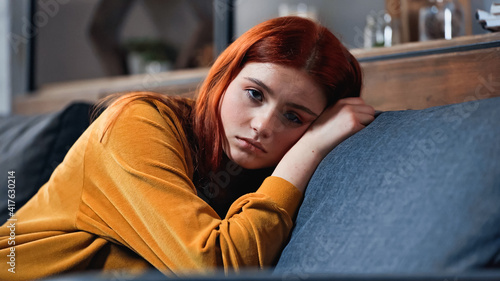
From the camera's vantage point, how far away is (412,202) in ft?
2.47

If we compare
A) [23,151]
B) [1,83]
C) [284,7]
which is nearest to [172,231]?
[23,151]

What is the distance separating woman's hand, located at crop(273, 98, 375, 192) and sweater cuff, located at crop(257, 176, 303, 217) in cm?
2

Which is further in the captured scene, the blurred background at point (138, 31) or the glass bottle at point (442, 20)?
the blurred background at point (138, 31)

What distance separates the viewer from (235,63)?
1143 millimetres

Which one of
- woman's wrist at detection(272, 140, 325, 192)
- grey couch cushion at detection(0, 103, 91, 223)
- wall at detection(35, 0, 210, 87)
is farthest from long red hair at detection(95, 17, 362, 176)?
wall at detection(35, 0, 210, 87)

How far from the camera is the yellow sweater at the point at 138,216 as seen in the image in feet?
3.02

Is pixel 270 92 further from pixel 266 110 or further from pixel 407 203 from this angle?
pixel 407 203

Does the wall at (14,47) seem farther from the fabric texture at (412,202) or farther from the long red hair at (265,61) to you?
the fabric texture at (412,202)

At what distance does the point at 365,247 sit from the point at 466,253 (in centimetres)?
14

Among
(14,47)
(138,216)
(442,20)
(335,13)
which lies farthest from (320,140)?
(14,47)

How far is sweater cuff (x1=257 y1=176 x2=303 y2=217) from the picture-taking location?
98cm

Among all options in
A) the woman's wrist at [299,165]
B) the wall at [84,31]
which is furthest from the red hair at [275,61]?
the wall at [84,31]

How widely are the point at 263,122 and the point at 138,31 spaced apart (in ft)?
8.08

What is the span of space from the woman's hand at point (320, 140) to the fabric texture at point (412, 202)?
0.09 meters
